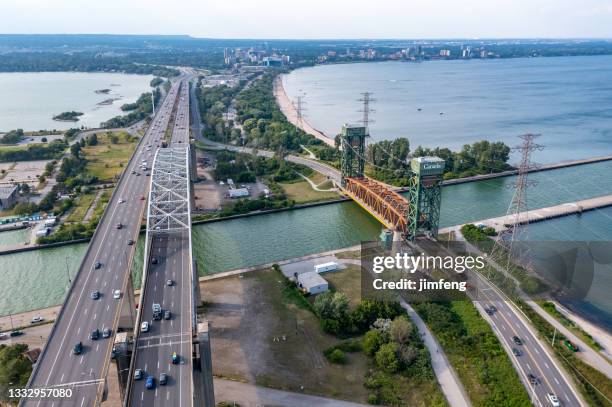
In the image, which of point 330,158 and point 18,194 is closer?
point 18,194

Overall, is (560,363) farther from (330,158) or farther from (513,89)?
(513,89)

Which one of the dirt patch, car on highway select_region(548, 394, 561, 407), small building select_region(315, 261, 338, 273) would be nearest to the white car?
car on highway select_region(548, 394, 561, 407)

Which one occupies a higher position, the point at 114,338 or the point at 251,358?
the point at 114,338

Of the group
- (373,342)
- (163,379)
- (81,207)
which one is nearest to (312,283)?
(373,342)

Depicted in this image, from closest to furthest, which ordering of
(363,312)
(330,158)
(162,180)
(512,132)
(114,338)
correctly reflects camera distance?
(114,338) → (363,312) → (162,180) → (330,158) → (512,132)

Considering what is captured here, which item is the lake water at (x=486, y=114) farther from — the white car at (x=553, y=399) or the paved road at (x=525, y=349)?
the white car at (x=553, y=399)

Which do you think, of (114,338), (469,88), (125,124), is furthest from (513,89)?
(114,338)
